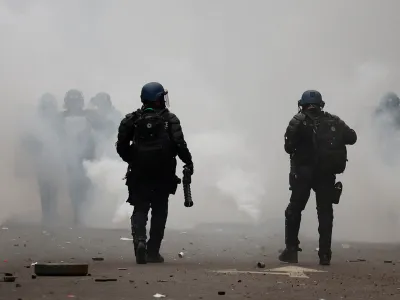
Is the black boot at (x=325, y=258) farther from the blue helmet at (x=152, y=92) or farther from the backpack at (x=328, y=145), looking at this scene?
the blue helmet at (x=152, y=92)

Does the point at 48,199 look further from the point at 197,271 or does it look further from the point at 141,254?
the point at 197,271

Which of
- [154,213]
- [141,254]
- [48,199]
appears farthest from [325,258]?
[48,199]

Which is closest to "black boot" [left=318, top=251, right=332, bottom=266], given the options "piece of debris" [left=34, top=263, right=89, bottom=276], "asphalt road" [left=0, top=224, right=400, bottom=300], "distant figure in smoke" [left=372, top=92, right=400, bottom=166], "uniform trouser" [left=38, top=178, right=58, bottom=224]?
→ "asphalt road" [left=0, top=224, right=400, bottom=300]

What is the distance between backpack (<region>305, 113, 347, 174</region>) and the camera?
32.9 ft

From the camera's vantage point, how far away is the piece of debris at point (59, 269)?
741cm

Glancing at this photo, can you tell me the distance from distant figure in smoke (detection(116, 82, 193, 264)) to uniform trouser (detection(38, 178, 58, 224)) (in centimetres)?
1116

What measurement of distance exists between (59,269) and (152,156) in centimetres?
230

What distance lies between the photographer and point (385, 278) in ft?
26.5

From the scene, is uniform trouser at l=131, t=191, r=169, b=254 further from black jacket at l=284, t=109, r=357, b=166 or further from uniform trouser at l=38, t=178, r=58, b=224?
uniform trouser at l=38, t=178, r=58, b=224

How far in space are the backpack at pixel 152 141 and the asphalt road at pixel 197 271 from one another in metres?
1.02

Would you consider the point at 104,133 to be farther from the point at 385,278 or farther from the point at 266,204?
the point at 385,278

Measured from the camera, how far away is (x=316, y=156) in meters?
10.0

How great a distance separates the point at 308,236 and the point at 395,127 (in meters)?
8.98

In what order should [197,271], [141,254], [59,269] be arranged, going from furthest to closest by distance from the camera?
[141,254] < [197,271] < [59,269]
